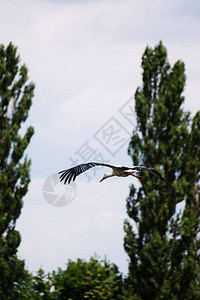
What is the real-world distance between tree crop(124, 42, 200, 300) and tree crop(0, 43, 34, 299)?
362 centimetres

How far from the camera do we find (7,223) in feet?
51.7

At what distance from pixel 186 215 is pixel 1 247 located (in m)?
6.08

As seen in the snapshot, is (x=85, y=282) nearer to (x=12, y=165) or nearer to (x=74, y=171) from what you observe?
(x=12, y=165)

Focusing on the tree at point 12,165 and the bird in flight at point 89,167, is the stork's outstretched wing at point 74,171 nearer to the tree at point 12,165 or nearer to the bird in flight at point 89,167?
the bird in flight at point 89,167

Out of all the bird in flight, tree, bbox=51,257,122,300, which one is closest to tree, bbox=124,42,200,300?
tree, bbox=51,257,122,300

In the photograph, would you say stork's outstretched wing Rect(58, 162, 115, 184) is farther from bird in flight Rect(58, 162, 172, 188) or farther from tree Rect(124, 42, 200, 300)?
tree Rect(124, 42, 200, 300)

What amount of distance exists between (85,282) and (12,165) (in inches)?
179

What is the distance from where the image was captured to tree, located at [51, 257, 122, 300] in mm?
15195

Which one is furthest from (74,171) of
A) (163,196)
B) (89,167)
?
(163,196)

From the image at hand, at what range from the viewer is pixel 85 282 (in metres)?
15.2

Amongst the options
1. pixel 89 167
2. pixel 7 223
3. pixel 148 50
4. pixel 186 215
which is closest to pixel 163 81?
pixel 148 50

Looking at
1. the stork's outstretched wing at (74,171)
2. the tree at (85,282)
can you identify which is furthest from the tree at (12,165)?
the stork's outstretched wing at (74,171)

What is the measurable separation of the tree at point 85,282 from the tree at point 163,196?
2.41 ft

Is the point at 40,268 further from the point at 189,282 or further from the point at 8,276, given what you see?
the point at 189,282
